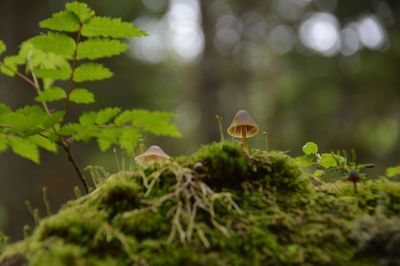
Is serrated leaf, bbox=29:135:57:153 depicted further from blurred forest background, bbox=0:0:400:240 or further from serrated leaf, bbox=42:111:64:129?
blurred forest background, bbox=0:0:400:240

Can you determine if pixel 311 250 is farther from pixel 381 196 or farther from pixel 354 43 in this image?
pixel 354 43

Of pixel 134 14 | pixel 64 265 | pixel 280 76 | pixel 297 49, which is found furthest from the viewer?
pixel 280 76

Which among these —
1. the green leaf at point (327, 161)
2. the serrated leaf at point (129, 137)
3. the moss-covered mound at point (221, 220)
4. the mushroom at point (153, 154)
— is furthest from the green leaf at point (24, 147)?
the green leaf at point (327, 161)

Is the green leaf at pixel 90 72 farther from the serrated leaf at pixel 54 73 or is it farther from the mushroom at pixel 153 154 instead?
the mushroom at pixel 153 154

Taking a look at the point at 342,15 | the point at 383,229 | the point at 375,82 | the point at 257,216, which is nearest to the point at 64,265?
the point at 257,216

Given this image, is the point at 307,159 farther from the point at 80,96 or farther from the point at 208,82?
the point at 208,82
